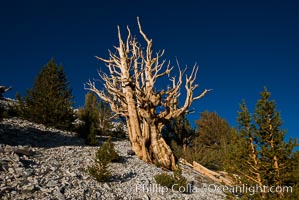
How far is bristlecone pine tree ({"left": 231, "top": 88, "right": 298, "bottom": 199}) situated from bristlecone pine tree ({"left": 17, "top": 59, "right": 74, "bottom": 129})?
11020 mm

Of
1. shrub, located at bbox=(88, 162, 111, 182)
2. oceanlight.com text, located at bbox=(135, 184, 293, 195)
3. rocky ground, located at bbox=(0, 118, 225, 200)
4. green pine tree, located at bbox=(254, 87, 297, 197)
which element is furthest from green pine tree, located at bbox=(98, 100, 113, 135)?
green pine tree, located at bbox=(254, 87, 297, 197)

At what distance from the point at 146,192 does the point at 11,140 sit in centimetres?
624

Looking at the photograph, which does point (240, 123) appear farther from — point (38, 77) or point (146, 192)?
point (38, 77)

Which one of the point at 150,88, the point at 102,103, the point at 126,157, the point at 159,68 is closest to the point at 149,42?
the point at 159,68

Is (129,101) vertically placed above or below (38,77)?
below

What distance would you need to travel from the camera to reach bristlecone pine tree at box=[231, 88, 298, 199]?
7.86 m

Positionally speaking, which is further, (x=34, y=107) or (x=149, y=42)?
(x=34, y=107)

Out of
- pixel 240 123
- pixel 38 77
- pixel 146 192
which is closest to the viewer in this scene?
A: pixel 146 192

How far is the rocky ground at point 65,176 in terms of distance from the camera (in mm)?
6158

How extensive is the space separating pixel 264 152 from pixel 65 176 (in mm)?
6063

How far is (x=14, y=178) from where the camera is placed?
249 inches

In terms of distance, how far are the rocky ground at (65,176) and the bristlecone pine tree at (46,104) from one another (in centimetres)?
325

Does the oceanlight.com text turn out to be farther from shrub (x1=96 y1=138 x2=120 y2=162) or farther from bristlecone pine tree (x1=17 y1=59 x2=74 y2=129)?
bristlecone pine tree (x1=17 y1=59 x2=74 y2=129)

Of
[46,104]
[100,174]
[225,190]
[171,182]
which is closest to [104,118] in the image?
[46,104]
